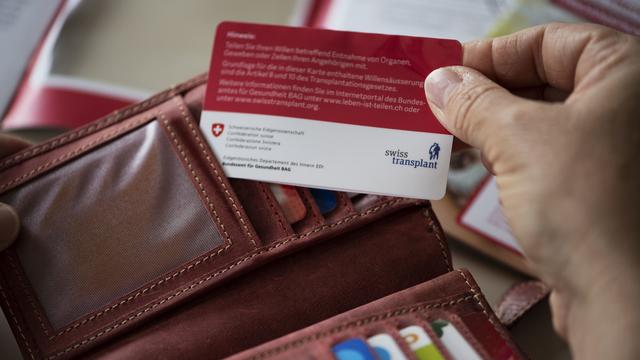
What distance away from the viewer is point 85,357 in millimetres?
579

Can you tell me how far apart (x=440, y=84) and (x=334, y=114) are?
0.12 m

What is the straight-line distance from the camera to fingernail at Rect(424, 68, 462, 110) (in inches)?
23.8

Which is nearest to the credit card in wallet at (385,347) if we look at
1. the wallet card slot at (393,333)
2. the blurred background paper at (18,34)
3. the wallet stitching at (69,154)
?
the wallet card slot at (393,333)

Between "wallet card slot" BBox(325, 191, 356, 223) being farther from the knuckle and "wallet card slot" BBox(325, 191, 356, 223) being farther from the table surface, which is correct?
the table surface

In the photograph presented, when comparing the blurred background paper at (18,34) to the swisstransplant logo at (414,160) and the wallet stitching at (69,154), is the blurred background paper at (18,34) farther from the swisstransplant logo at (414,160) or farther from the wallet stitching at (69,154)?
the swisstransplant logo at (414,160)

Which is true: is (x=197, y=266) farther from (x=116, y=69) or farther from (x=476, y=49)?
(x=116, y=69)

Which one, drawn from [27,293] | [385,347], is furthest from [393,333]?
[27,293]

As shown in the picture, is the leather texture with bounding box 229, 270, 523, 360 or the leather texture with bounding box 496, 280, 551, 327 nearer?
the leather texture with bounding box 229, 270, 523, 360

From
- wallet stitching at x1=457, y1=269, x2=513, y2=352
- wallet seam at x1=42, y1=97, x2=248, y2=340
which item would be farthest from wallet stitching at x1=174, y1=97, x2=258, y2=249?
wallet stitching at x1=457, y1=269, x2=513, y2=352

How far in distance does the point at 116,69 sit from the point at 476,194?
0.67 m

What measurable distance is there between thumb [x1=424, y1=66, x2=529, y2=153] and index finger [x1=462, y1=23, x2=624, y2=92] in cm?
6

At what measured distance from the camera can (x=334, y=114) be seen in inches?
25.1

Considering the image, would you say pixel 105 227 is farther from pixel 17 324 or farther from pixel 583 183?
pixel 583 183

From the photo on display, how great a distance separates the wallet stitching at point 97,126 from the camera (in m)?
0.63
